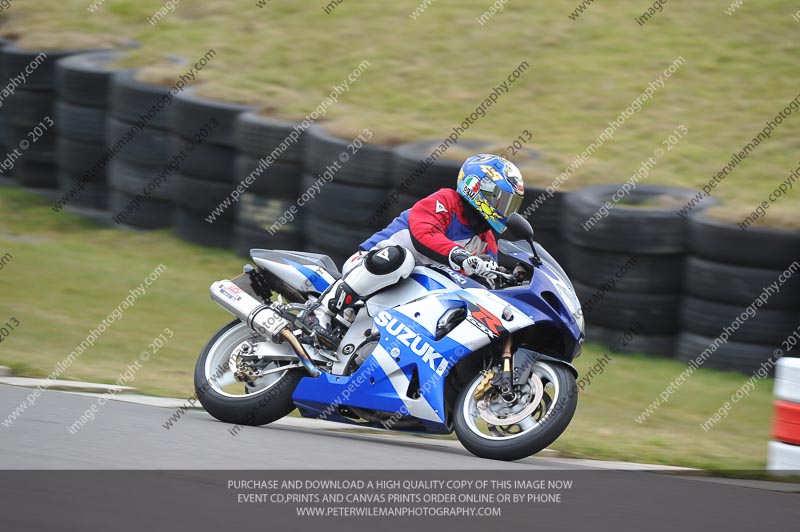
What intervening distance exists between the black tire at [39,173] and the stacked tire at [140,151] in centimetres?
151

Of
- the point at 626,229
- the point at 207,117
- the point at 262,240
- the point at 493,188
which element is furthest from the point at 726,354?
the point at 207,117

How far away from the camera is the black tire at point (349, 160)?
10.7 meters

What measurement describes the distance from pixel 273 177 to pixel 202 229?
4.58 ft

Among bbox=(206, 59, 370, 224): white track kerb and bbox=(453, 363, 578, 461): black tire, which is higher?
bbox=(453, 363, 578, 461): black tire

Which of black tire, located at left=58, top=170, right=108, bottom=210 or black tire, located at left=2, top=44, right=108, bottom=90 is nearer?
black tire, located at left=58, top=170, right=108, bottom=210

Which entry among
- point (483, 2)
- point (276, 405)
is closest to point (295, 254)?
point (276, 405)

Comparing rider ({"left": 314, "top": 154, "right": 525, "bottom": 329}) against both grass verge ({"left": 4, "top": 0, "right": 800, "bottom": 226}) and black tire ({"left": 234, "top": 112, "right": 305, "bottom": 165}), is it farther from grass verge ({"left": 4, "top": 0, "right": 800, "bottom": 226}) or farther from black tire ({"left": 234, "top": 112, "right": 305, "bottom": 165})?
black tire ({"left": 234, "top": 112, "right": 305, "bottom": 165})

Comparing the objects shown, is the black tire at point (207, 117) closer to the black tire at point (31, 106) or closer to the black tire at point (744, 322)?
the black tire at point (31, 106)

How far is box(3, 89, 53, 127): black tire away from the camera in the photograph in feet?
47.3

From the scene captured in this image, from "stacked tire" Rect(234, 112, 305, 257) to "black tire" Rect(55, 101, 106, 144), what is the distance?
2534 millimetres

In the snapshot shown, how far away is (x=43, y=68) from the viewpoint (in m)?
14.4

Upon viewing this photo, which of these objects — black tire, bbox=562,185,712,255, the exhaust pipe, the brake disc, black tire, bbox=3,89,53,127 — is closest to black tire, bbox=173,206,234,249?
black tire, bbox=3,89,53,127

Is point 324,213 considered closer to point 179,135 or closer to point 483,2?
point 179,135

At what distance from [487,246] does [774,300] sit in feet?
10.8
